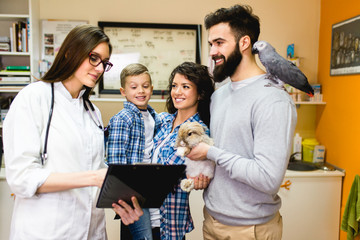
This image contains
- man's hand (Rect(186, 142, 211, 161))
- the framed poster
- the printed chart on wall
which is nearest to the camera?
man's hand (Rect(186, 142, 211, 161))

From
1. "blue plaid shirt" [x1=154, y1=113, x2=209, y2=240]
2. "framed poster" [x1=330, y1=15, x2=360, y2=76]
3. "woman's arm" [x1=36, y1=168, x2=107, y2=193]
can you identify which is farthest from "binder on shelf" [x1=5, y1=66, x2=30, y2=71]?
"framed poster" [x1=330, y1=15, x2=360, y2=76]

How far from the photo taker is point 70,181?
1086mm

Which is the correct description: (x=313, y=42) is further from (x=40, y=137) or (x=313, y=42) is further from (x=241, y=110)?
(x=40, y=137)

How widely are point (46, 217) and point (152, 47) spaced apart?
7.32 ft

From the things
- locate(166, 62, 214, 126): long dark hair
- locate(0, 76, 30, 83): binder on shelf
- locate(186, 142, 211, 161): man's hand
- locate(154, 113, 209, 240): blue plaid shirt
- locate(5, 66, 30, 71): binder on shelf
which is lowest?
locate(154, 113, 209, 240): blue plaid shirt

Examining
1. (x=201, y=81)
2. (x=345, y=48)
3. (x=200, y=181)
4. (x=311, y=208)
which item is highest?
(x=345, y=48)

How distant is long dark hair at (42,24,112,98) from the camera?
1.18 metres

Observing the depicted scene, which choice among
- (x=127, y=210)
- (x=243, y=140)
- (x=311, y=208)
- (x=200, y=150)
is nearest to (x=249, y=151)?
(x=243, y=140)

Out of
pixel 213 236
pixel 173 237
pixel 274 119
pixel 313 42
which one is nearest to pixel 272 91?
pixel 274 119

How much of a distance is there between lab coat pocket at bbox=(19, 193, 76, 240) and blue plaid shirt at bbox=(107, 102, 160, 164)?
0.41 metres

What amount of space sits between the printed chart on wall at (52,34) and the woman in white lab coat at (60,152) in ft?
6.29

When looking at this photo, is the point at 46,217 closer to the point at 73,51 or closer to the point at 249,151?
the point at 73,51

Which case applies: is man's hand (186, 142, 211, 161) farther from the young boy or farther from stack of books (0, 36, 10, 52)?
stack of books (0, 36, 10, 52)

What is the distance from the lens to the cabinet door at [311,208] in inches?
108
